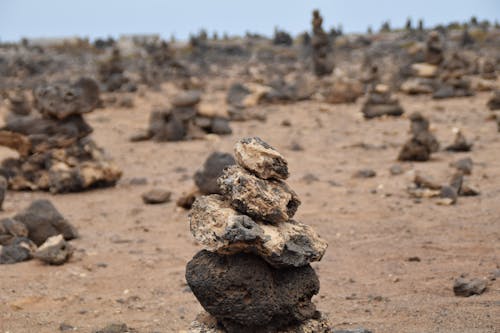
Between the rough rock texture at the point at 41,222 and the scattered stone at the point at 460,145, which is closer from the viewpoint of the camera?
the rough rock texture at the point at 41,222

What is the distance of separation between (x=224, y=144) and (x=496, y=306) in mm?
10884

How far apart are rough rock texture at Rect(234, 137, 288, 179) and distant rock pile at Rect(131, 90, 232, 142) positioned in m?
12.0

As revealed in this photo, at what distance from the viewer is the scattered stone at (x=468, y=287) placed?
578 cm

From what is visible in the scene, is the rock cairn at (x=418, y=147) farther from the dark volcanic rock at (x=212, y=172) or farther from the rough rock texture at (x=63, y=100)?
the rough rock texture at (x=63, y=100)

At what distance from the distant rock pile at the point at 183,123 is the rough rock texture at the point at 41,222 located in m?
8.36

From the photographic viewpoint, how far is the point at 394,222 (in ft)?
27.8

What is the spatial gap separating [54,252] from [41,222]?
868 mm

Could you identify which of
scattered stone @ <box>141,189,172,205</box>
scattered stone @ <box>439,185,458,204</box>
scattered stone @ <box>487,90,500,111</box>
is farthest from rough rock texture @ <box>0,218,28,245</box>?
scattered stone @ <box>487,90,500,111</box>

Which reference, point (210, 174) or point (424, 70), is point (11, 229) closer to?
point (210, 174)

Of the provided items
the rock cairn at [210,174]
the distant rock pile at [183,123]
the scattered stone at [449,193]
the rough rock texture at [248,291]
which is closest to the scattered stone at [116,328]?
the rough rock texture at [248,291]

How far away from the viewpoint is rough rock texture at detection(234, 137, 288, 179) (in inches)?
174

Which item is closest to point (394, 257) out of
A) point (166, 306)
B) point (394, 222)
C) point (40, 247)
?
point (394, 222)

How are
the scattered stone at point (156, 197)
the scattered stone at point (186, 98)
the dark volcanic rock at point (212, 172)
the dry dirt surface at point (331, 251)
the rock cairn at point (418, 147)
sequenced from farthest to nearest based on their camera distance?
the scattered stone at point (186, 98) < the rock cairn at point (418, 147) < the scattered stone at point (156, 197) < the dark volcanic rock at point (212, 172) < the dry dirt surface at point (331, 251)

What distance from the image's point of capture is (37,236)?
8078mm
